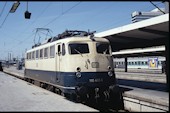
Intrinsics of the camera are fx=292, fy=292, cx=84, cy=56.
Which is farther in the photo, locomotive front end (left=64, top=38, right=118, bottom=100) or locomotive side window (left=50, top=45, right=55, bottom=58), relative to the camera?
locomotive side window (left=50, top=45, right=55, bottom=58)

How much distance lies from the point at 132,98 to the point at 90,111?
3.28 metres

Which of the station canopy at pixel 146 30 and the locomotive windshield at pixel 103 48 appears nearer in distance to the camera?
the station canopy at pixel 146 30

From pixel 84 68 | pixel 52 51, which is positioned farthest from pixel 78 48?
pixel 52 51

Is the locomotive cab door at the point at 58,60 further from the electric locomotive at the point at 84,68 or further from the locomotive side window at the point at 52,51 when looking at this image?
the locomotive side window at the point at 52,51

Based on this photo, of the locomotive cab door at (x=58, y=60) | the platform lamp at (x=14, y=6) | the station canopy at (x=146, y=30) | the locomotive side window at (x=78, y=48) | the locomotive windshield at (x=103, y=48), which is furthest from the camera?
the platform lamp at (x=14, y=6)

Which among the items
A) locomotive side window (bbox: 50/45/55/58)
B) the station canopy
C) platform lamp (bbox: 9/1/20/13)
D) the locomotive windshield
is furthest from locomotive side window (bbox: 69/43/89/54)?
platform lamp (bbox: 9/1/20/13)

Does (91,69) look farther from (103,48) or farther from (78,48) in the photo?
(103,48)

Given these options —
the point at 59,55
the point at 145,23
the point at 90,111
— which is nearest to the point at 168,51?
the point at 145,23

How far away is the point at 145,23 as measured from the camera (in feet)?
43.2

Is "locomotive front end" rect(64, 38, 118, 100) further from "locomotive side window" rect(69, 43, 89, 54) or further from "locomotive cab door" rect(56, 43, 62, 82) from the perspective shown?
"locomotive cab door" rect(56, 43, 62, 82)

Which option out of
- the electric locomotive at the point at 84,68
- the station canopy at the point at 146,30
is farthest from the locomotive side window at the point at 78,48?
the station canopy at the point at 146,30

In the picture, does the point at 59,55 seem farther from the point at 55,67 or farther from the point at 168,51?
the point at 168,51

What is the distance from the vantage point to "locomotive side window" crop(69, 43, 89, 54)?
12867 millimetres

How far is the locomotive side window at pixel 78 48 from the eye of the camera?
42.2 ft
